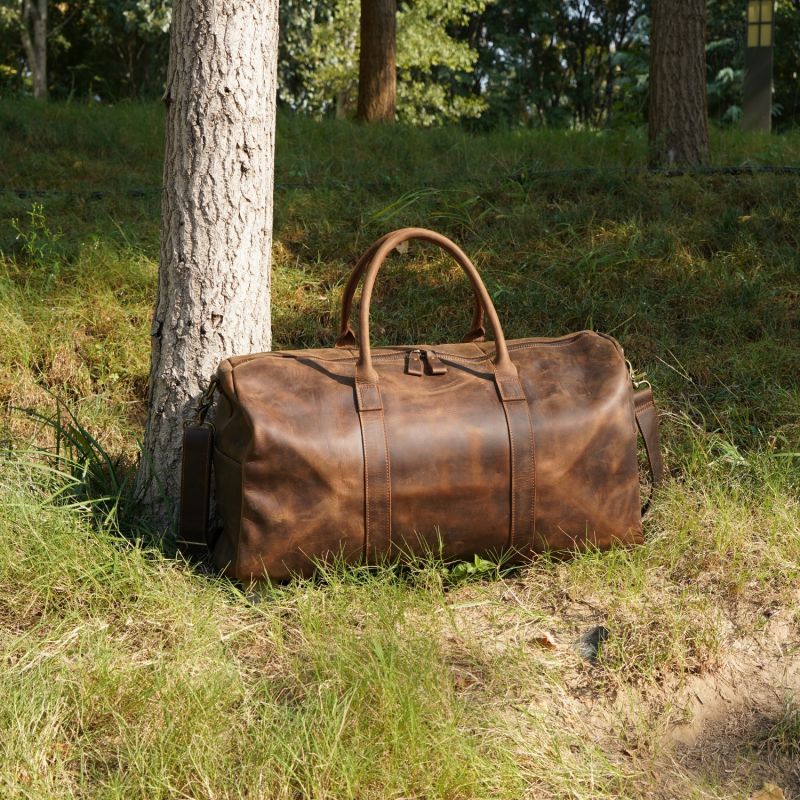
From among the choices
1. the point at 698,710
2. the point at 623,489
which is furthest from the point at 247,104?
the point at 698,710

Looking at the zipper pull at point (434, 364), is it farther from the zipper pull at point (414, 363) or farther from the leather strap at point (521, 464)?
the leather strap at point (521, 464)

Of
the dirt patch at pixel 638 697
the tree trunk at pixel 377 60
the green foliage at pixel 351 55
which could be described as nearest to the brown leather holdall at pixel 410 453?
the dirt patch at pixel 638 697

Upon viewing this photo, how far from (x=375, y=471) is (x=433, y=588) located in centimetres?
40

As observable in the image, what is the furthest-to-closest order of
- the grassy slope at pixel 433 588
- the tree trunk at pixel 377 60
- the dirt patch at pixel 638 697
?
the tree trunk at pixel 377 60
the dirt patch at pixel 638 697
the grassy slope at pixel 433 588

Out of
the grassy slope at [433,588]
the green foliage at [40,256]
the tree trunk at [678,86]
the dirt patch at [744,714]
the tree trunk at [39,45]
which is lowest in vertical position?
the dirt patch at [744,714]

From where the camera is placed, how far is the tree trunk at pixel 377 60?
8242 mm

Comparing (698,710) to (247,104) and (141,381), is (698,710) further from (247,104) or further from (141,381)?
(141,381)

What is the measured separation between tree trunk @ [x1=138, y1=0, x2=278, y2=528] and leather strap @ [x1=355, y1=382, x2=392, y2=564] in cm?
61

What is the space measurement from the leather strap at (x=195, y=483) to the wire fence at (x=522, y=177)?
10.9 ft

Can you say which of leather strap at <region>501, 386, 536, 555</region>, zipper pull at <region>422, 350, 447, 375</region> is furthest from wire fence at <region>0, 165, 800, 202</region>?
leather strap at <region>501, 386, 536, 555</region>

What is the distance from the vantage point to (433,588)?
2766 millimetres

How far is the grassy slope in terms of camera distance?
2139mm

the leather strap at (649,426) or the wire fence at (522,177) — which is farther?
the wire fence at (522,177)

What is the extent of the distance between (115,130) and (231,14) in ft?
15.1
